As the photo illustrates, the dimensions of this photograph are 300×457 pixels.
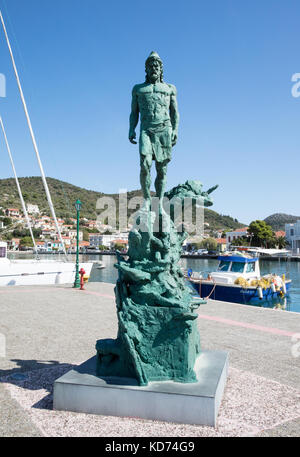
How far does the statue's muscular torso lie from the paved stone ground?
13.7 feet

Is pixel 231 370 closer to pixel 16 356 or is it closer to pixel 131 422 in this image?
pixel 131 422

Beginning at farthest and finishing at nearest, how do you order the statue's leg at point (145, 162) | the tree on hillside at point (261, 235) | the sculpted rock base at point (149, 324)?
the tree on hillside at point (261, 235), the statue's leg at point (145, 162), the sculpted rock base at point (149, 324)

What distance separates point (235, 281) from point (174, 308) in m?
15.2

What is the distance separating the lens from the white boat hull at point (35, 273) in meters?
18.5

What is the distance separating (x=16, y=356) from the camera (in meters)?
6.77

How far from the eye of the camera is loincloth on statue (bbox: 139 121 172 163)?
18.8ft

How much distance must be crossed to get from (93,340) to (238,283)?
1246 centimetres

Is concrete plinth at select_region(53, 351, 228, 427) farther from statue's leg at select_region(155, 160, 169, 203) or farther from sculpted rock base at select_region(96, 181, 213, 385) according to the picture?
statue's leg at select_region(155, 160, 169, 203)

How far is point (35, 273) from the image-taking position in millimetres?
19188

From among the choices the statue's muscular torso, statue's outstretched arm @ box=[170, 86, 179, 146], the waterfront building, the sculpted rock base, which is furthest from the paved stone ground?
the waterfront building

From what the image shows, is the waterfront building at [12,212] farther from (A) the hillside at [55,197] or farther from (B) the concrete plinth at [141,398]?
(B) the concrete plinth at [141,398]

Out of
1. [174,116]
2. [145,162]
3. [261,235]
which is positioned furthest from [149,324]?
[261,235]

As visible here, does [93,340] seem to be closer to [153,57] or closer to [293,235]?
[153,57]

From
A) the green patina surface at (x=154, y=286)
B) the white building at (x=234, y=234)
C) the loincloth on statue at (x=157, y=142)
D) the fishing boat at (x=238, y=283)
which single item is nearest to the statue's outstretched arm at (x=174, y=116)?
the green patina surface at (x=154, y=286)
